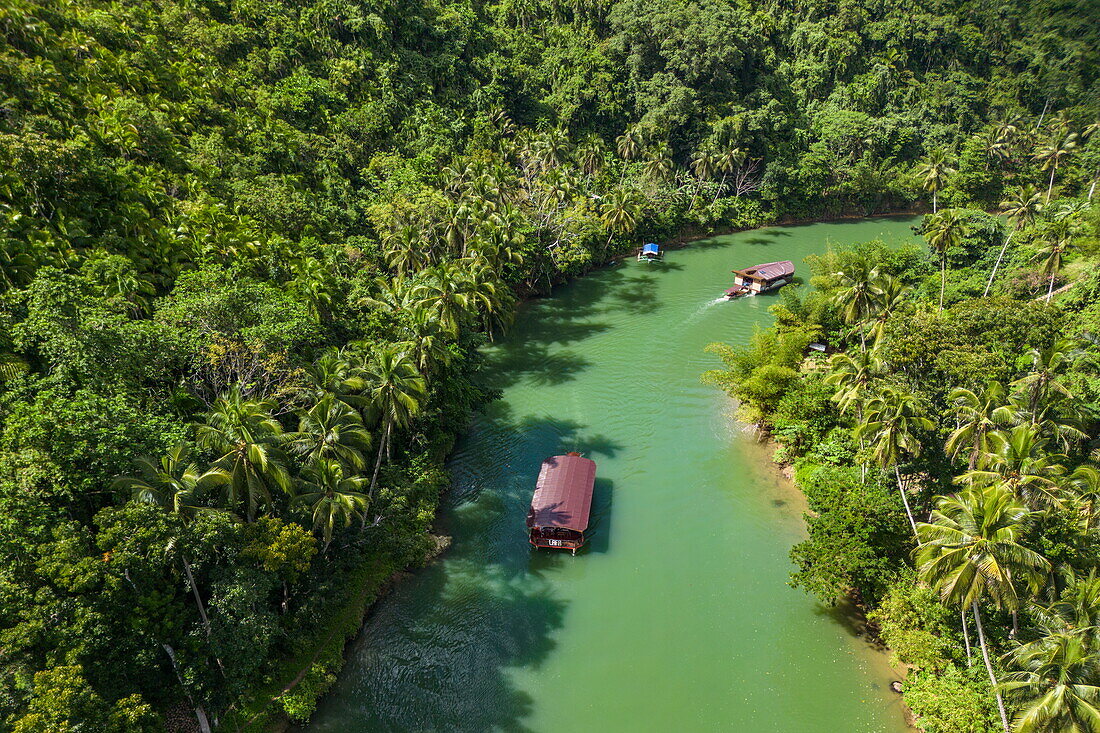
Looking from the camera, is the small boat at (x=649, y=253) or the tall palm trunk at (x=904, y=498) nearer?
the tall palm trunk at (x=904, y=498)

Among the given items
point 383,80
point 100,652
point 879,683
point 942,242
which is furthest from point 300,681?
point 383,80

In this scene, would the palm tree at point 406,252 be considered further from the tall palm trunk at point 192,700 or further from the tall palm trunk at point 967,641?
the tall palm trunk at point 967,641

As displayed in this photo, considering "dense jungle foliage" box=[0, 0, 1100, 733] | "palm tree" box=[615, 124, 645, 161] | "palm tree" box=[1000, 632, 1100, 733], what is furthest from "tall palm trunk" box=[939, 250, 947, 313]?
"palm tree" box=[615, 124, 645, 161]

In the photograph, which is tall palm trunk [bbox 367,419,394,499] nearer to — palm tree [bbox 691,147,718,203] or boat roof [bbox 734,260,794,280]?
boat roof [bbox 734,260,794,280]

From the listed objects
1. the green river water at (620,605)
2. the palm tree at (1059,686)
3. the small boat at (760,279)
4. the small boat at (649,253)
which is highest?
the small boat at (649,253)

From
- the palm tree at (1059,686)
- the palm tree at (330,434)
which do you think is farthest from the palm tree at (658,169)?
the palm tree at (1059,686)
